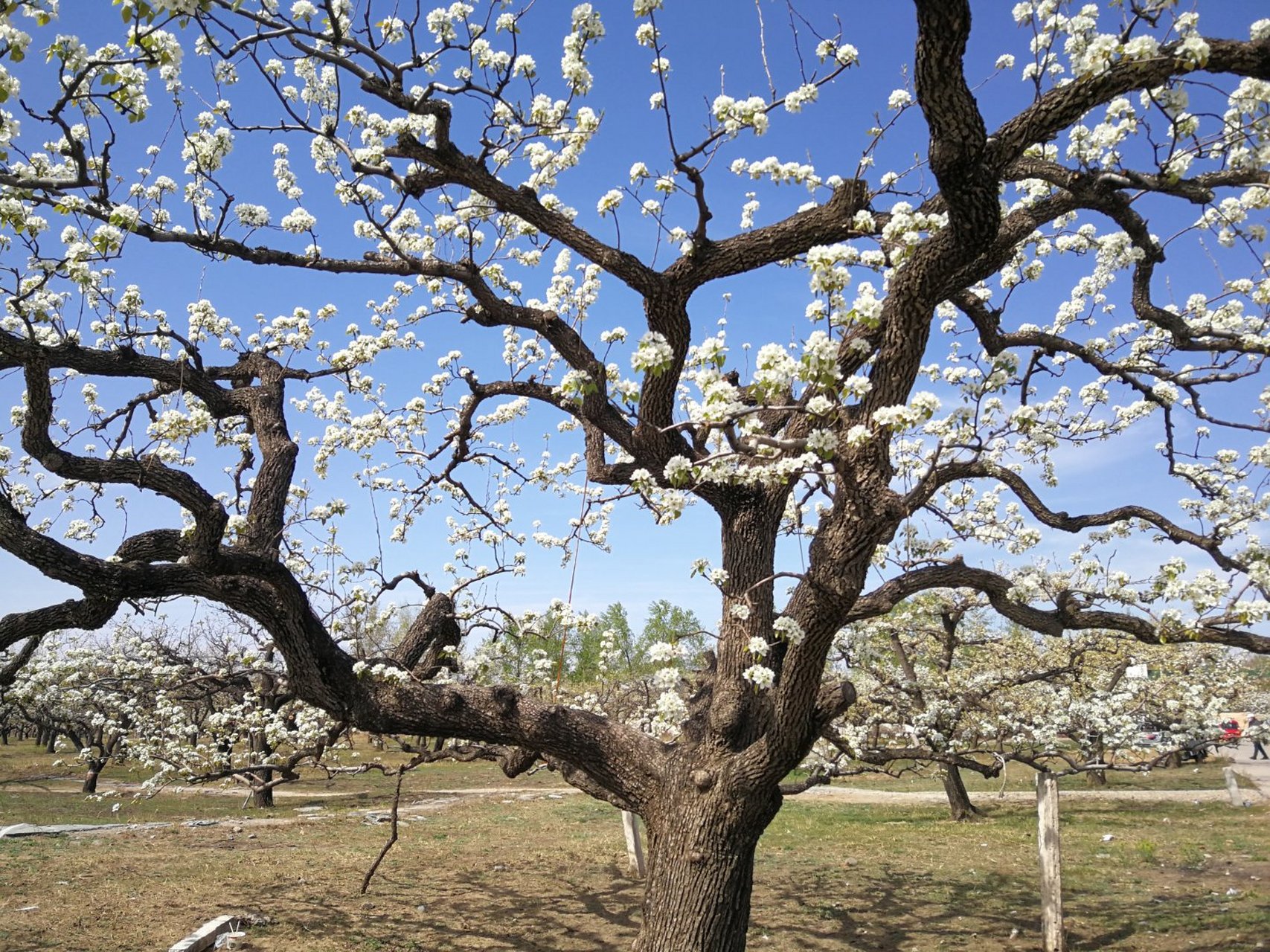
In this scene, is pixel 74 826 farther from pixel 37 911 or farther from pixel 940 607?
pixel 940 607

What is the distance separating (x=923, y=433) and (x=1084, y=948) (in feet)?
16.5

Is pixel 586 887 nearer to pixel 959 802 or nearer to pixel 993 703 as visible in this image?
pixel 993 703

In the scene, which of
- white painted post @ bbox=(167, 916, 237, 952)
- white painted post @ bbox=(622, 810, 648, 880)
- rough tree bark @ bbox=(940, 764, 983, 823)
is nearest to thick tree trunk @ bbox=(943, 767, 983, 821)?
rough tree bark @ bbox=(940, 764, 983, 823)

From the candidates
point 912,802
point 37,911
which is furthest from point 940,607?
point 37,911

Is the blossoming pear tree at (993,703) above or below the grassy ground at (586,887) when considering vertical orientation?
above

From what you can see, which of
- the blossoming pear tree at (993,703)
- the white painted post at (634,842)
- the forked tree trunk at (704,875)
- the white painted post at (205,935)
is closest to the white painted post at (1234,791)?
the blossoming pear tree at (993,703)

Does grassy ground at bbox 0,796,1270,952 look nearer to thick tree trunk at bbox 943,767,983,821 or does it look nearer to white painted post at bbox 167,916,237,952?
white painted post at bbox 167,916,237,952

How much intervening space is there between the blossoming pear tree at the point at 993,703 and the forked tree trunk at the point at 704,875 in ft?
10.7

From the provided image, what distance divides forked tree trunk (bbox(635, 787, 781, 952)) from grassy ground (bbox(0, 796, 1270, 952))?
11.8 ft

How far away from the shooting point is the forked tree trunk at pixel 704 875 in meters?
4.57

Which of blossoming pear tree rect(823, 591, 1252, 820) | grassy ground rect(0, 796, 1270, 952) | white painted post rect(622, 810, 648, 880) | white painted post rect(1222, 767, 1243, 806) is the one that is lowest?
grassy ground rect(0, 796, 1270, 952)

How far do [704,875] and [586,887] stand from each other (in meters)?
6.30

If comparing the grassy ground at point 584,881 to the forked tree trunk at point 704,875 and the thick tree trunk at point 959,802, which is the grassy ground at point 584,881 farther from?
the forked tree trunk at point 704,875

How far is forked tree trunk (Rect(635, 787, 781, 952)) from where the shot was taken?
4574 millimetres
